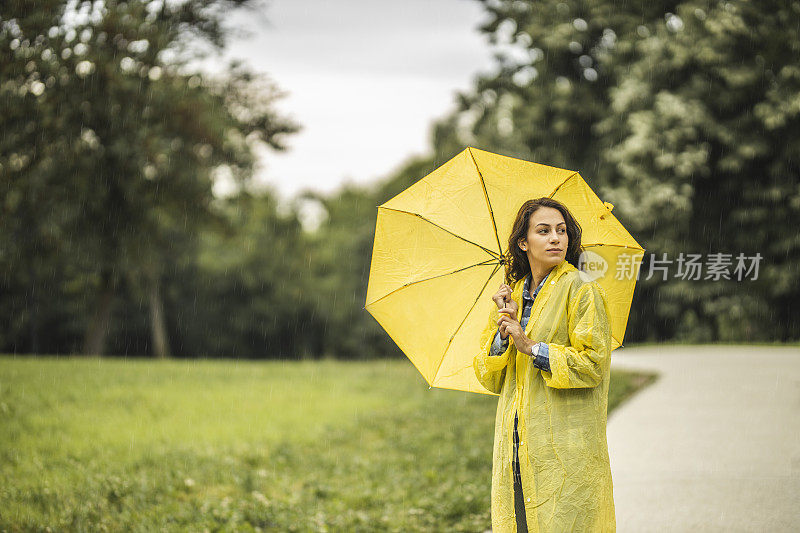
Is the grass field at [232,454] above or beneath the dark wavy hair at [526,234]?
beneath

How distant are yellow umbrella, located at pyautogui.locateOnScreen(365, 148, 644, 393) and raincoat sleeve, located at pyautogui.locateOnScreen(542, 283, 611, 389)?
0.52m

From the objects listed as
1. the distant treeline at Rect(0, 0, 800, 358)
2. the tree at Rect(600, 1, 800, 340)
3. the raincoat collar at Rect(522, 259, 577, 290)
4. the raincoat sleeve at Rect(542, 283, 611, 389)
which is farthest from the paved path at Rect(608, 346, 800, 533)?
the distant treeline at Rect(0, 0, 800, 358)

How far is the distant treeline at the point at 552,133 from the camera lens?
782 cm

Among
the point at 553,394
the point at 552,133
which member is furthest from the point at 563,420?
the point at 552,133

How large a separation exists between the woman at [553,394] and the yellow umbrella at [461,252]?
401mm

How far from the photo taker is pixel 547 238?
2930mm

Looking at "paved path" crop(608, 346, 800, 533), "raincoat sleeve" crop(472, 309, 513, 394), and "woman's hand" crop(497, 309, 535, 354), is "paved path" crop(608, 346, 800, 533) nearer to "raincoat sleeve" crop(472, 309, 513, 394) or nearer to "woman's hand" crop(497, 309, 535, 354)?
"raincoat sleeve" crop(472, 309, 513, 394)

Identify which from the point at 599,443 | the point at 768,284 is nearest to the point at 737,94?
the point at 768,284

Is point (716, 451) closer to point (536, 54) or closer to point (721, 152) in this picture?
point (721, 152)

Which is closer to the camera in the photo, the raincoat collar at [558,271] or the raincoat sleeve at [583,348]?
the raincoat sleeve at [583,348]

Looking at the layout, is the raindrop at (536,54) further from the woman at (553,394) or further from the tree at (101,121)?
the woman at (553,394)

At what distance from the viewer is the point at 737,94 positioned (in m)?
12.2

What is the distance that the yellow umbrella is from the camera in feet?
11.1

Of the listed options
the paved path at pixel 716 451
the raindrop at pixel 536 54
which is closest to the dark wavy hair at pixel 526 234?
the paved path at pixel 716 451
